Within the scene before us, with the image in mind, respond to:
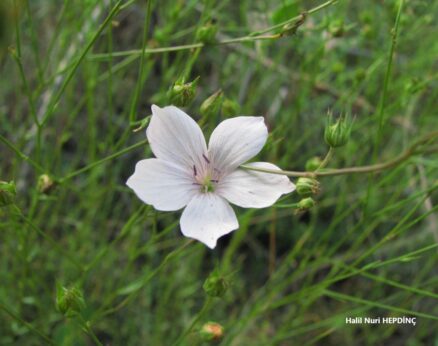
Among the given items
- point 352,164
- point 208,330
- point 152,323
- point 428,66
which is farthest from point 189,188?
point 428,66

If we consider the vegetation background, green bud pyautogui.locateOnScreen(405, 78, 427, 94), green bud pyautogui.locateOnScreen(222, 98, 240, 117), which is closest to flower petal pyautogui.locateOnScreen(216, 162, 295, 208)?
green bud pyautogui.locateOnScreen(222, 98, 240, 117)

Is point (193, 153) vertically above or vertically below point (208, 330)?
above

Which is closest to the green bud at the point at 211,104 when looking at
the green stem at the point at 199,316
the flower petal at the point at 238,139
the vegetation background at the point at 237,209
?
the flower petal at the point at 238,139

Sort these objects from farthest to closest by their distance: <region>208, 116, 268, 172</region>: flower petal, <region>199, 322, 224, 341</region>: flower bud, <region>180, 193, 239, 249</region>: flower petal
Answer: <region>199, 322, 224, 341</region>: flower bud
<region>208, 116, 268, 172</region>: flower petal
<region>180, 193, 239, 249</region>: flower petal

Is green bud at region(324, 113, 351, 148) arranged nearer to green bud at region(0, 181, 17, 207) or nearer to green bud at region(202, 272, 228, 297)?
green bud at region(202, 272, 228, 297)

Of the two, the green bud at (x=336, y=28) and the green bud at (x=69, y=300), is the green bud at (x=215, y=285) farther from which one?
the green bud at (x=336, y=28)

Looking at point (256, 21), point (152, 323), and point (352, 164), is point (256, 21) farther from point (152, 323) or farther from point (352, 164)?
point (152, 323)

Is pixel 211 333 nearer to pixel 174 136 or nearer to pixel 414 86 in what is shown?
pixel 174 136
